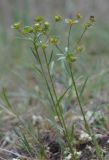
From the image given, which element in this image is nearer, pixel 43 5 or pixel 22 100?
pixel 22 100

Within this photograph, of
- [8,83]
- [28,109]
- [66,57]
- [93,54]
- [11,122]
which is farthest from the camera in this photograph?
[93,54]

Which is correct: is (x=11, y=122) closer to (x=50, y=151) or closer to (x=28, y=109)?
(x=28, y=109)

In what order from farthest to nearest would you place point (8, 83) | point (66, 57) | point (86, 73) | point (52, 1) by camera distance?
point (52, 1)
point (8, 83)
point (86, 73)
point (66, 57)

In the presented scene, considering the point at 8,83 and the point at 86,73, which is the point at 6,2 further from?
the point at 86,73

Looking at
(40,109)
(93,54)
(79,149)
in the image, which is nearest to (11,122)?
(40,109)

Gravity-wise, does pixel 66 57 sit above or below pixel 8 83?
above

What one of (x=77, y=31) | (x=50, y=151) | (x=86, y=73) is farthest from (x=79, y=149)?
(x=77, y=31)
